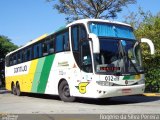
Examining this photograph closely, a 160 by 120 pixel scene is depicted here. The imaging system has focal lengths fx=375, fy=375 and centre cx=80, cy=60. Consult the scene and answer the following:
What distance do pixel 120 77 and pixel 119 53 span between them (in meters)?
1.00

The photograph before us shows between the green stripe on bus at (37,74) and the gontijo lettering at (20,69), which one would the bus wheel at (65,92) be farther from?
the gontijo lettering at (20,69)

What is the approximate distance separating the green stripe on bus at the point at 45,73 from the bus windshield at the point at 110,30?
11.9ft

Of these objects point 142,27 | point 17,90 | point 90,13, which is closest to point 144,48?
point 142,27

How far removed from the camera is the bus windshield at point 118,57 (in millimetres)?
14758

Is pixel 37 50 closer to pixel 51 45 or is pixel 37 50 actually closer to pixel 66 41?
pixel 51 45

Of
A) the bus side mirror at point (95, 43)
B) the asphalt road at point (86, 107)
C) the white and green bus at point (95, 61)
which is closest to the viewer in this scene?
the asphalt road at point (86, 107)

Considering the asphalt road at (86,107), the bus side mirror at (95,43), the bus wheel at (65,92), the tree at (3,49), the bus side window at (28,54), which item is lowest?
the asphalt road at (86,107)

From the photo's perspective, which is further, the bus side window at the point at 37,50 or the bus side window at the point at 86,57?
the bus side window at the point at 37,50

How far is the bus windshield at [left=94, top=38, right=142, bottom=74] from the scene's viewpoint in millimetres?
14758

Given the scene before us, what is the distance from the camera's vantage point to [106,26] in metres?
15.8

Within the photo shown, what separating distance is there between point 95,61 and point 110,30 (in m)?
1.77

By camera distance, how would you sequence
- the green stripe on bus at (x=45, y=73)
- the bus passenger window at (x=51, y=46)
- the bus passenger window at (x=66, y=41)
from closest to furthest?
1. the bus passenger window at (x=66, y=41)
2. the bus passenger window at (x=51, y=46)
3. the green stripe on bus at (x=45, y=73)

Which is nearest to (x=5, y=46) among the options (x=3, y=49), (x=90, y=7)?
(x=3, y=49)

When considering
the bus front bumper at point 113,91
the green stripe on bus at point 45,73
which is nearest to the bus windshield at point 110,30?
the bus front bumper at point 113,91
